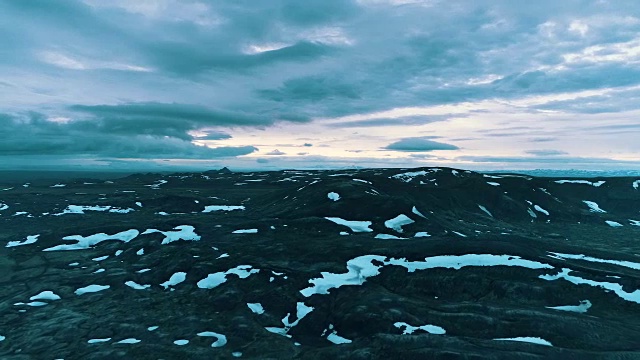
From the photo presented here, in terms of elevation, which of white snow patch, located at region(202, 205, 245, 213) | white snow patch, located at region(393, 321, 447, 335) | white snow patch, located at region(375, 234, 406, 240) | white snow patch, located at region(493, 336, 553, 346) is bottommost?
white snow patch, located at region(393, 321, 447, 335)

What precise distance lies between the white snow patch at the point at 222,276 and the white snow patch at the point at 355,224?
29759 mm

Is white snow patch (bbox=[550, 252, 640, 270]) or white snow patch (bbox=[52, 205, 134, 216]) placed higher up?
white snow patch (bbox=[550, 252, 640, 270])

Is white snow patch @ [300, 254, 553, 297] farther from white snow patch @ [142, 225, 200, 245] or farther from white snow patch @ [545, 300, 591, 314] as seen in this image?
white snow patch @ [142, 225, 200, 245]

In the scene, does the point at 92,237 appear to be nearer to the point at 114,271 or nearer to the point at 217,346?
the point at 114,271

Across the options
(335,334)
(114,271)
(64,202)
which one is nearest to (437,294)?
(335,334)

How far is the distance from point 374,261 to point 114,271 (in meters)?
41.0

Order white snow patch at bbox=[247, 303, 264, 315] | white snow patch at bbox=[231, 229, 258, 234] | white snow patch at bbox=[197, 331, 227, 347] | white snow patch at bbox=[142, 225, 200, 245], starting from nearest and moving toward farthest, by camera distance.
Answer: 1. white snow patch at bbox=[197, 331, 227, 347]
2. white snow patch at bbox=[247, 303, 264, 315]
3. white snow patch at bbox=[142, 225, 200, 245]
4. white snow patch at bbox=[231, 229, 258, 234]

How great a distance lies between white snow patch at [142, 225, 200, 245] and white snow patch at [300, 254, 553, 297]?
37.3 meters

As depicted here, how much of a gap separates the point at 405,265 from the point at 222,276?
26.2 m

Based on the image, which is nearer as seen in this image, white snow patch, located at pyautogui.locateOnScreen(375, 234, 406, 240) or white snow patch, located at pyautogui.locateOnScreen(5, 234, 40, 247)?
white snow patch, located at pyautogui.locateOnScreen(375, 234, 406, 240)

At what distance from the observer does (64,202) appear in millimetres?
139250

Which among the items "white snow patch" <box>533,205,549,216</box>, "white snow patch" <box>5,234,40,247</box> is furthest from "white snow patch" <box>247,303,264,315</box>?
"white snow patch" <box>533,205,549,216</box>

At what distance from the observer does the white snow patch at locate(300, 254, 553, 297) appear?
5094 cm

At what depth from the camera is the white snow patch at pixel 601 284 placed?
43.5m
